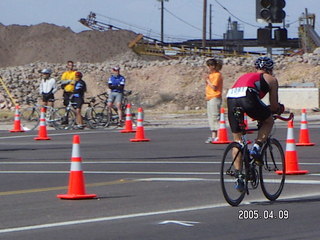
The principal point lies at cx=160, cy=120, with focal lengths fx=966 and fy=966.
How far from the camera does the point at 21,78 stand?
6819cm

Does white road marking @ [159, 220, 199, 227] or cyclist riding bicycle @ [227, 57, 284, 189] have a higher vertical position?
cyclist riding bicycle @ [227, 57, 284, 189]

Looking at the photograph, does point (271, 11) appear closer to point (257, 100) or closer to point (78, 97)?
point (78, 97)

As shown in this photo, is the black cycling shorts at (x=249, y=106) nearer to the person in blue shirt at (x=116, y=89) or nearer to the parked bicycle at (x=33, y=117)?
the person in blue shirt at (x=116, y=89)

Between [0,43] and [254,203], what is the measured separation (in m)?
111

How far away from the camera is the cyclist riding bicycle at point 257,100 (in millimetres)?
11277

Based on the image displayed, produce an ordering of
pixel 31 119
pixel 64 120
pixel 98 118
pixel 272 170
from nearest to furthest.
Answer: pixel 272 170, pixel 64 120, pixel 98 118, pixel 31 119

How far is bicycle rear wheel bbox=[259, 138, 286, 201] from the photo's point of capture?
11594 mm

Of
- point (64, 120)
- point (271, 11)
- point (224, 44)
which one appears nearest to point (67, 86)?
point (64, 120)

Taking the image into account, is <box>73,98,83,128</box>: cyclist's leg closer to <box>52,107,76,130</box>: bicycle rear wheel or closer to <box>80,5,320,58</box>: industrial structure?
<box>52,107,76,130</box>: bicycle rear wheel

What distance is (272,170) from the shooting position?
38.6 feet

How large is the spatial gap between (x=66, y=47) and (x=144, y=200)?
104485 mm

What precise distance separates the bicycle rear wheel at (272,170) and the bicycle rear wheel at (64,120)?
15.7m

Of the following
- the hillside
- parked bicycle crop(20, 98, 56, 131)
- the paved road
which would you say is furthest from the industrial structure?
the paved road

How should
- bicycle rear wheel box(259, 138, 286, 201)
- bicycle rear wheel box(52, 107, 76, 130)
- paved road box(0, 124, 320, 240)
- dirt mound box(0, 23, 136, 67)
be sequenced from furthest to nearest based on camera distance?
1. dirt mound box(0, 23, 136, 67)
2. bicycle rear wheel box(52, 107, 76, 130)
3. bicycle rear wheel box(259, 138, 286, 201)
4. paved road box(0, 124, 320, 240)
